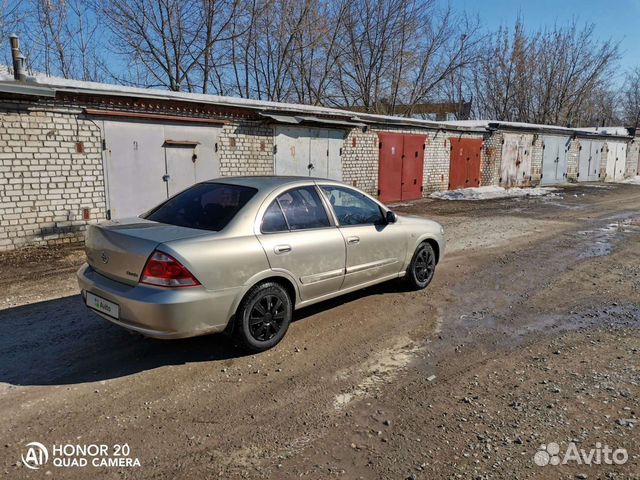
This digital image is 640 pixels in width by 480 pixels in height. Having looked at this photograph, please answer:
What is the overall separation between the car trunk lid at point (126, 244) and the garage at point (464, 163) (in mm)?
17129

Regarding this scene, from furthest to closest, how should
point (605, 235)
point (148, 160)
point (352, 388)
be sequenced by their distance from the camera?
1. point (605, 235)
2. point (148, 160)
3. point (352, 388)

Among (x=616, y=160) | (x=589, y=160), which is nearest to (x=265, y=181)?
(x=589, y=160)

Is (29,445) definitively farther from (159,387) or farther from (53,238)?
(53,238)

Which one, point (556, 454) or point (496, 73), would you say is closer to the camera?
point (556, 454)

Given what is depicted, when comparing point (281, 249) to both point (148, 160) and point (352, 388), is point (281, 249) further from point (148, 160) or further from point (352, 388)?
point (148, 160)

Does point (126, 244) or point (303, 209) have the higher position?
point (303, 209)

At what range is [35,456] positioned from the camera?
2.60m

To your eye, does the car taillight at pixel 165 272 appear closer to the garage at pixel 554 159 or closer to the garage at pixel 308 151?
the garage at pixel 308 151

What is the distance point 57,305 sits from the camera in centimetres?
518

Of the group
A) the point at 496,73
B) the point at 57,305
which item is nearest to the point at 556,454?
the point at 57,305

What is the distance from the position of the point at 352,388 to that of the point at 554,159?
86.1ft

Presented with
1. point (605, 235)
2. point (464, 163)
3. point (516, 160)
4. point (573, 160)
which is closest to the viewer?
point (605, 235)

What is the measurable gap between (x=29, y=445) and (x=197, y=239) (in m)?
1.69

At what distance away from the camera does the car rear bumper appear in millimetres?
3334
